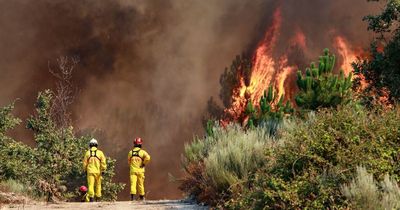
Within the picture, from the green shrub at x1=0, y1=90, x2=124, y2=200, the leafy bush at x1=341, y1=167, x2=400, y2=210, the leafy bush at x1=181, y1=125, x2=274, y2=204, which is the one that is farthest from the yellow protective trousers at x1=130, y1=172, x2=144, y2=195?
the leafy bush at x1=341, y1=167, x2=400, y2=210

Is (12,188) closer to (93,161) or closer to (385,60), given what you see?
(93,161)

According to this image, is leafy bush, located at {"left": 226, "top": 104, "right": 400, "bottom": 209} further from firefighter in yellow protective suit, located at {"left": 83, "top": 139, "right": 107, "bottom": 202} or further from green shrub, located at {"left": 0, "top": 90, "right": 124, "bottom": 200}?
green shrub, located at {"left": 0, "top": 90, "right": 124, "bottom": 200}

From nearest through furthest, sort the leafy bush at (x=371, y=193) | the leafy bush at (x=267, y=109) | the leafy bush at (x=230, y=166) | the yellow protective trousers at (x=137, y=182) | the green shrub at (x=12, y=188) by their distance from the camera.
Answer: the leafy bush at (x=371, y=193) < the leafy bush at (x=230, y=166) < the green shrub at (x=12, y=188) < the yellow protective trousers at (x=137, y=182) < the leafy bush at (x=267, y=109)

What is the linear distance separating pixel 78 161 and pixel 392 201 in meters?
20.8

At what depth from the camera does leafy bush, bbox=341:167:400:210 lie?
25.5 ft

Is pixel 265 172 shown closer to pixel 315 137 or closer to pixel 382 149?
pixel 315 137

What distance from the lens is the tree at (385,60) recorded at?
18603mm

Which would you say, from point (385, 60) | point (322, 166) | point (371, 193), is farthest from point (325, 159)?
point (385, 60)

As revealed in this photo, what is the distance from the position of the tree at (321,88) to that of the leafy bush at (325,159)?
1560 centimetres

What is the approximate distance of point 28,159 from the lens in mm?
24766

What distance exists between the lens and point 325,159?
958 cm

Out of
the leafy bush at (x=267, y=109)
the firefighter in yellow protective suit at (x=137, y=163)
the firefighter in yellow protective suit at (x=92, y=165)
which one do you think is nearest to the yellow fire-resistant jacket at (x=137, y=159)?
the firefighter in yellow protective suit at (x=137, y=163)

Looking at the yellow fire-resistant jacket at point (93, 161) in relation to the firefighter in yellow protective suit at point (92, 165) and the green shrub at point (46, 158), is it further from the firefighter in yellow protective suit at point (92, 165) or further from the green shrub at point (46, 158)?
the green shrub at point (46, 158)

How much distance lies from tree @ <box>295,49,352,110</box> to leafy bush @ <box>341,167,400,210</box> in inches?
689
